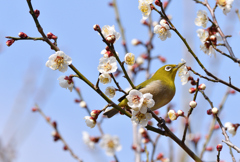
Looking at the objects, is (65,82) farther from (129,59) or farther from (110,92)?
(129,59)

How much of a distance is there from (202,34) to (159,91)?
838 mm

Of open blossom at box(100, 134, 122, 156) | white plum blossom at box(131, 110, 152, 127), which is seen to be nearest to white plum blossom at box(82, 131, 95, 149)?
open blossom at box(100, 134, 122, 156)

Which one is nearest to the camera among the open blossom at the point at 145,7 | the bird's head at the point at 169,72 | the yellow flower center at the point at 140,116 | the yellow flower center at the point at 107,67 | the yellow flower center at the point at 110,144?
the yellow flower center at the point at 107,67

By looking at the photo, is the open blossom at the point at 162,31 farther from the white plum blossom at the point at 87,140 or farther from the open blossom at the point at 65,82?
the white plum blossom at the point at 87,140

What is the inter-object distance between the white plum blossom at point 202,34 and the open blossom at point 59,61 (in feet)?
5.52

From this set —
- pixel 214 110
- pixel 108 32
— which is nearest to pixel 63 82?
pixel 108 32

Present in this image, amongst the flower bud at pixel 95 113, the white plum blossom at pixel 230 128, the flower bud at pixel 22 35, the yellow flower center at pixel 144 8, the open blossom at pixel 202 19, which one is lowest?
the flower bud at pixel 95 113

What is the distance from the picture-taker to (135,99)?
8.85 ft

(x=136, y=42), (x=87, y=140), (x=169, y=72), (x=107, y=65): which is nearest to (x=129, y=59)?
(x=107, y=65)

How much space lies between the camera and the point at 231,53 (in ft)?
10.5

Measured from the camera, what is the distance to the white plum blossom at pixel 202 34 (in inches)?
142

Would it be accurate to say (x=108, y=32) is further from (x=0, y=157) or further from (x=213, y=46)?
(x=0, y=157)

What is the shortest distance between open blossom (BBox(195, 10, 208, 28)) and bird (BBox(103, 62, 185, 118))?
1.70 ft

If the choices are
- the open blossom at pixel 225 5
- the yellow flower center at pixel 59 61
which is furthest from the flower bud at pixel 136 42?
the yellow flower center at pixel 59 61
